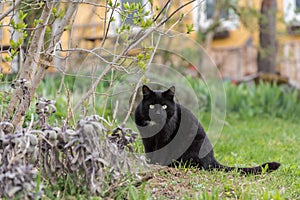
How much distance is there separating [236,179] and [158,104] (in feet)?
2.53

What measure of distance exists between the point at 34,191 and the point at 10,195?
0.15 m

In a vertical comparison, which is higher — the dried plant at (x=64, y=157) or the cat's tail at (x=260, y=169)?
the dried plant at (x=64, y=157)

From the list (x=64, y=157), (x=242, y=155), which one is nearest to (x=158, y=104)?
(x=64, y=157)

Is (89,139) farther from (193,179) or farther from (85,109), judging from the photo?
(193,179)

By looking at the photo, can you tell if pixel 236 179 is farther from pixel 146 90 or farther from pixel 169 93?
pixel 146 90

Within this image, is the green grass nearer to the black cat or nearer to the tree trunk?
the black cat

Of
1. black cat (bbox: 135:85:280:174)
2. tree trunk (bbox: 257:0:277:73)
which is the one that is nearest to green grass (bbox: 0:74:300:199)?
black cat (bbox: 135:85:280:174)

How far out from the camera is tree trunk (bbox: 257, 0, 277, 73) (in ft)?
29.9

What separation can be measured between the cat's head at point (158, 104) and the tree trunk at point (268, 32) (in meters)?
5.74

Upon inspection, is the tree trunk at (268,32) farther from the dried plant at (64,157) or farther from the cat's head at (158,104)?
the dried plant at (64,157)

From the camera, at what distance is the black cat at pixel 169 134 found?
3.49 meters

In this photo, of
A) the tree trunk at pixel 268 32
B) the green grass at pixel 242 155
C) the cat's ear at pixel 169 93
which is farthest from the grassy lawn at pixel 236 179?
the tree trunk at pixel 268 32

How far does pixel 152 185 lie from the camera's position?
2902mm

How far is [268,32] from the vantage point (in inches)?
365
